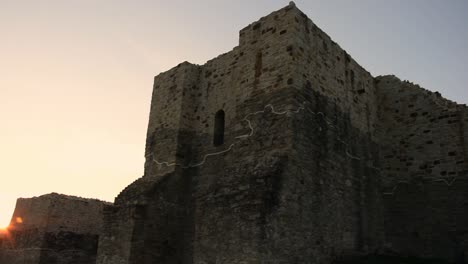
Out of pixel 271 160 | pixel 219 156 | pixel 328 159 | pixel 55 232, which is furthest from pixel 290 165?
pixel 55 232

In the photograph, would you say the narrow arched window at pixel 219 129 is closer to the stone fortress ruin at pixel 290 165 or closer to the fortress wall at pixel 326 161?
the stone fortress ruin at pixel 290 165

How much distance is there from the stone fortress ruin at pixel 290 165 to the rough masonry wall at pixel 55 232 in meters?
5.68

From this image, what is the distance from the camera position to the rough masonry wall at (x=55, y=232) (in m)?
15.9

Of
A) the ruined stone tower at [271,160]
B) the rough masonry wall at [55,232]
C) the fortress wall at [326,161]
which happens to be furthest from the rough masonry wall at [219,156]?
the rough masonry wall at [55,232]

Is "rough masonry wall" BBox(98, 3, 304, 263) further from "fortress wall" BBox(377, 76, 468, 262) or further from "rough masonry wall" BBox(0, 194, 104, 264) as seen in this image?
"rough masonry wall" BBox(0, 194, 104, 264)

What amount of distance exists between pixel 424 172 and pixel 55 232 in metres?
12.4

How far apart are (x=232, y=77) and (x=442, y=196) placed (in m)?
6.26

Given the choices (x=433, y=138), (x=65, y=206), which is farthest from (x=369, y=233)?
(x=65, y=206)

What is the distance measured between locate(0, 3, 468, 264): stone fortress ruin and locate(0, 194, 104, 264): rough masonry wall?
5.68 meters

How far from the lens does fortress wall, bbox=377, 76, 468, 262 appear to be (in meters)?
Result: 11.4

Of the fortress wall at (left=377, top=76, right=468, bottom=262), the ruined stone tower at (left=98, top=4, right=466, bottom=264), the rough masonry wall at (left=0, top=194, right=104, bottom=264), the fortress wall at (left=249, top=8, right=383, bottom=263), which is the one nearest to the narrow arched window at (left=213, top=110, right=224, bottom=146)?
the ruined stone tower at (left=98, top=4, right=466, bottom=264)

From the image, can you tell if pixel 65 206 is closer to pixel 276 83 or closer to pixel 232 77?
pixel 232 77

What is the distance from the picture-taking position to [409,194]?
12117 mm

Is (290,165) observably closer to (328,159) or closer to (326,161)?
(326,161)
